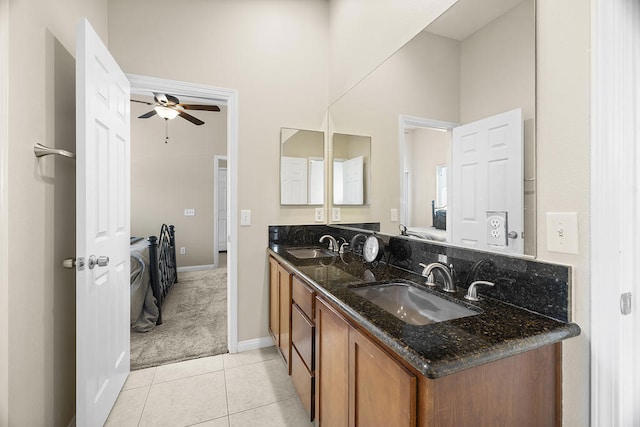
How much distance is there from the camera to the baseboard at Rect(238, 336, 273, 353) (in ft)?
7.72

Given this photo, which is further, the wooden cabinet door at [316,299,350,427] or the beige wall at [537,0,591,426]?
the wooden cabinet door at [316,299,350,427]

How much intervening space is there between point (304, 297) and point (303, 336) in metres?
0.22

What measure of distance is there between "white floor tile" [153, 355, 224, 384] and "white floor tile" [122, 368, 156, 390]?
A: 4 centimetres

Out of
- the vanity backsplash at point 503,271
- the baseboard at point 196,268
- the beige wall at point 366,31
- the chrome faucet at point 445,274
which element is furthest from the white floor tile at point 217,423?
the baseboard at point 196,268

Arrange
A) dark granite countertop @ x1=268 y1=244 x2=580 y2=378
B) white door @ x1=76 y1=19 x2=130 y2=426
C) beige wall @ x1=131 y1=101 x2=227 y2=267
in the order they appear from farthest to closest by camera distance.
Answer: beige wall @ x1=131 y1=101 x2=227 y2=267 → white door @ x1=76 y1=19 x2=130 y2=426 → dark granite countertop @ x1=268 y1=244 x2=580 y2=378

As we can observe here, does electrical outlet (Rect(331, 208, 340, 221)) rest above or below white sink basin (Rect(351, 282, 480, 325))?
above

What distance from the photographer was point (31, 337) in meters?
1.19

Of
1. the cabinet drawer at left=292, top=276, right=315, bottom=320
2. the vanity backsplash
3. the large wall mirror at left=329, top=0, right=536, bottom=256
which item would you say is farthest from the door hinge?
the cabinet drawer at left=292, top=276, right=315, bottom=320

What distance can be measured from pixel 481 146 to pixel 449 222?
0.36m

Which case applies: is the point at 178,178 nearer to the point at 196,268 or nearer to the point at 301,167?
the point at 196,268

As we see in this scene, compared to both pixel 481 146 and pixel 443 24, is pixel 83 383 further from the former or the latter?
pixel 443 24

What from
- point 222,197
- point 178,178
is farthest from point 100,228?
point 222,197

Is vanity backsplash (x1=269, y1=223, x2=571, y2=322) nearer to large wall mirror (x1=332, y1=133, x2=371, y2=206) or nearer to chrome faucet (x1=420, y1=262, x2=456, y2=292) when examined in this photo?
chrome faucet (x1=420, y1=262, x2=456, y2=292)

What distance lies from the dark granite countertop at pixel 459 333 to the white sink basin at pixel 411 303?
1.7 inches
